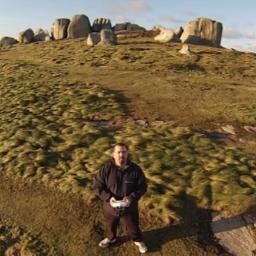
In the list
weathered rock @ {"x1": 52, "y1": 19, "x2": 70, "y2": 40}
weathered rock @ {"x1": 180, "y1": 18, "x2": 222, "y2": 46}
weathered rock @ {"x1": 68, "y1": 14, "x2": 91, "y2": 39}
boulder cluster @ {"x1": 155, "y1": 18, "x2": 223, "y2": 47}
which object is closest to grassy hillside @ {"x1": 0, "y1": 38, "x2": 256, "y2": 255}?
boulder cluster @ {"x1": 155, "y1": 18, "x2": 223, "y2": 47}

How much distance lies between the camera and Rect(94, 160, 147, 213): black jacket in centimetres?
1364

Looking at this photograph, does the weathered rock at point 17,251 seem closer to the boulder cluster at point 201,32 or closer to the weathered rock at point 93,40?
the weathered rock at point 93,40

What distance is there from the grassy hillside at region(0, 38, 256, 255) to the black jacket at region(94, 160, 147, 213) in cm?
172

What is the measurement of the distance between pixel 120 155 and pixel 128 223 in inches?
79.0

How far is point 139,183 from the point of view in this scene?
45.2ft

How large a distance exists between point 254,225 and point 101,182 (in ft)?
16.7

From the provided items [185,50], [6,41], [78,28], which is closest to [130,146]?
[185,50]

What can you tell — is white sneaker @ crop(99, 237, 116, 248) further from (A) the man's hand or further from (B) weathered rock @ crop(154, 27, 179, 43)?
(B) weathered rock @ crop(154, 27, 179, 43)

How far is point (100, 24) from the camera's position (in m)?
62.1

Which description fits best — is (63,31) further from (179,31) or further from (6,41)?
(179,31)

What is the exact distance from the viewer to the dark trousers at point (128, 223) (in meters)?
14.1

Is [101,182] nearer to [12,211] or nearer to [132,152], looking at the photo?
[12,211]

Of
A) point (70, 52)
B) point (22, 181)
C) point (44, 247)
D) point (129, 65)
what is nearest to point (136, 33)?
point (70, 52)

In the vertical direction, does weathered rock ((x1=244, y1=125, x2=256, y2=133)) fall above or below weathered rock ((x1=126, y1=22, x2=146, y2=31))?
above
